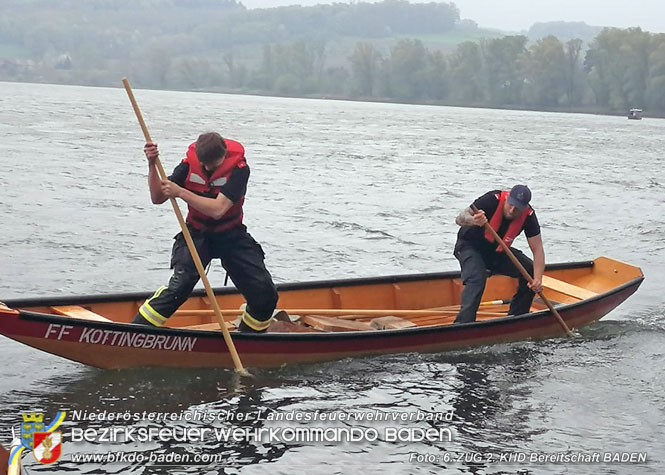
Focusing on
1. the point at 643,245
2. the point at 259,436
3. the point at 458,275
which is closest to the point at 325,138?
the point at 643,245

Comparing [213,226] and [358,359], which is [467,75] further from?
[213,226]

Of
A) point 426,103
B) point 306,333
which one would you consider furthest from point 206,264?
point 426,103

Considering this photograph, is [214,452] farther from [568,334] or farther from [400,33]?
[400,33]

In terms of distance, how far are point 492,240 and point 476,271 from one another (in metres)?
0.36

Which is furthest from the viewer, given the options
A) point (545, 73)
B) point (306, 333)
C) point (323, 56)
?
point (323, 56)

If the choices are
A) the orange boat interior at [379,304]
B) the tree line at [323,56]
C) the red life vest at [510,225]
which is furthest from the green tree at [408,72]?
the red life vest at [510,225]

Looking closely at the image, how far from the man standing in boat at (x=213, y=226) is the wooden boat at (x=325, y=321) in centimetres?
29

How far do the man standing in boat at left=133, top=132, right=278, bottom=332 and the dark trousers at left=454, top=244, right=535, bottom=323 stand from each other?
2.37 meters

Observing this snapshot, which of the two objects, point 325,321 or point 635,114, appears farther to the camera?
point 635,114

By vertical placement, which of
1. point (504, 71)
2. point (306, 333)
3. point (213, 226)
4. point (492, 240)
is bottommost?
point (306, 333)

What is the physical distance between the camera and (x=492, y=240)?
33.4 feet

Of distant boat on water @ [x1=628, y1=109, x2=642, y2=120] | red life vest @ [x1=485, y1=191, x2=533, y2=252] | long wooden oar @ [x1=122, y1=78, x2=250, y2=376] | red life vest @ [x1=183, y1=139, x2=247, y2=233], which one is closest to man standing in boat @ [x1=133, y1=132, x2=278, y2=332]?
red life vest @ [x1=183, y1=139, x2=247, y2=233]

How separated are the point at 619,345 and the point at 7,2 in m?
172

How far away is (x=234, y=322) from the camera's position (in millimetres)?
9648
